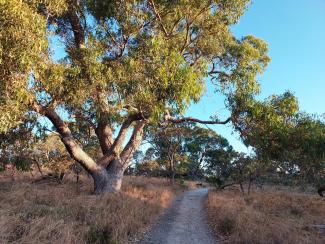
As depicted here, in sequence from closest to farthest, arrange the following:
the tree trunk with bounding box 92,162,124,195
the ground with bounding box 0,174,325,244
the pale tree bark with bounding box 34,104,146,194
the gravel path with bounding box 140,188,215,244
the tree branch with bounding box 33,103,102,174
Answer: the ground with bounding box 0,174,325,244 < the gravel path with bounding box 140,188,215,244 < the tree branch with bounding box 33,103,102,174 < the pale tree bark with bounding box 34,104,146,194 < the tree trunk with bounding box 92,162,124,195

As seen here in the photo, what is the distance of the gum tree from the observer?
854 cm

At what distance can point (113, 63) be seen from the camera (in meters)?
12.4

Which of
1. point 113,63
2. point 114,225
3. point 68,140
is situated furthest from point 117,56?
point 114,225

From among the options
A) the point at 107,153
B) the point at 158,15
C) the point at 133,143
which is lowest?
the point at 107,153

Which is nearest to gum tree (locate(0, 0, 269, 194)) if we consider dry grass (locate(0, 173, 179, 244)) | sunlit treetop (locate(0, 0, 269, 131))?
sunlit treetop (locate(0, 0, 269, 131))

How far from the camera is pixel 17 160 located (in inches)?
562

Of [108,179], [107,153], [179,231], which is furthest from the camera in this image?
[107,153]

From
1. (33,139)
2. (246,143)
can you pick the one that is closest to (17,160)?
(33,139)

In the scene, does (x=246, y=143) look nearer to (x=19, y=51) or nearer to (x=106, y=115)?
(x=106, y=115)

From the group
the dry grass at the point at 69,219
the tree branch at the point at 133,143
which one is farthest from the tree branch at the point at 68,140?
the dry grass at the point at 69,219

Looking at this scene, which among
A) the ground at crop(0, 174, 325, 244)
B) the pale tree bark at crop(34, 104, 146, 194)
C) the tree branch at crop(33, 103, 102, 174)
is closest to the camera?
the ground at crop(0, 174, 325, 244)

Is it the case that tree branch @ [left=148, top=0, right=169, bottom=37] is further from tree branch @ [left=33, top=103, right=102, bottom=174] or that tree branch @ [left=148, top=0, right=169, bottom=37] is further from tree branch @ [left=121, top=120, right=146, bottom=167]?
tree branch @ [left=33, top=103, right=102, bottom=174]

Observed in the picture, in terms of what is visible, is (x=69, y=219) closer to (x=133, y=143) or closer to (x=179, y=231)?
(x=179, y=231)

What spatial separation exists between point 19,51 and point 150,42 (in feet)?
15.3
